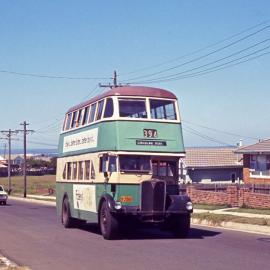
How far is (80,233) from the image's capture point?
1992 cm

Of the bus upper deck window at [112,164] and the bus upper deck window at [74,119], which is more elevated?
the bus upper deck window at [74,119]

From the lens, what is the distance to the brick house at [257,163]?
154 feet

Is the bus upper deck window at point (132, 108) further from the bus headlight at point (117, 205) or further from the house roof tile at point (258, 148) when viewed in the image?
the house roof tile at point (258, 148)

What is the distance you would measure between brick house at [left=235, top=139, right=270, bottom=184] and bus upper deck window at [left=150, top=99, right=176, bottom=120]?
29.0 meters

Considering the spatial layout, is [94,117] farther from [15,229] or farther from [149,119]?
[15,229]

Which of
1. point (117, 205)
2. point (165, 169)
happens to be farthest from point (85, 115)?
point (117, 205)

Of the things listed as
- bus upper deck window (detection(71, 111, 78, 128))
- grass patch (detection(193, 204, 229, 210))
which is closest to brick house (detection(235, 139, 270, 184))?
grass patch (detection(193, 204, 229, 210))

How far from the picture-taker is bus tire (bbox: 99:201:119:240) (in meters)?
17.0

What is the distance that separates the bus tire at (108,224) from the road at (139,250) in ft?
0.77

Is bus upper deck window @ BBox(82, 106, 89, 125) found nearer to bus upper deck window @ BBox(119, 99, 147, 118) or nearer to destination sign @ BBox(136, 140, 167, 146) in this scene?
bus upper deck window @ BBox(119, 99, 147, 118)

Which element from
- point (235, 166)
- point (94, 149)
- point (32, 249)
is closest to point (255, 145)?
point (235, 166)

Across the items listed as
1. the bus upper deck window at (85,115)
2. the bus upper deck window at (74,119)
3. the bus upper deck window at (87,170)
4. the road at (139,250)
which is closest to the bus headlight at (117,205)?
the road at (139,250)

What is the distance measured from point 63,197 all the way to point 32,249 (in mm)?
7611

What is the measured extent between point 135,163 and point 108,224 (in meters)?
1.79
